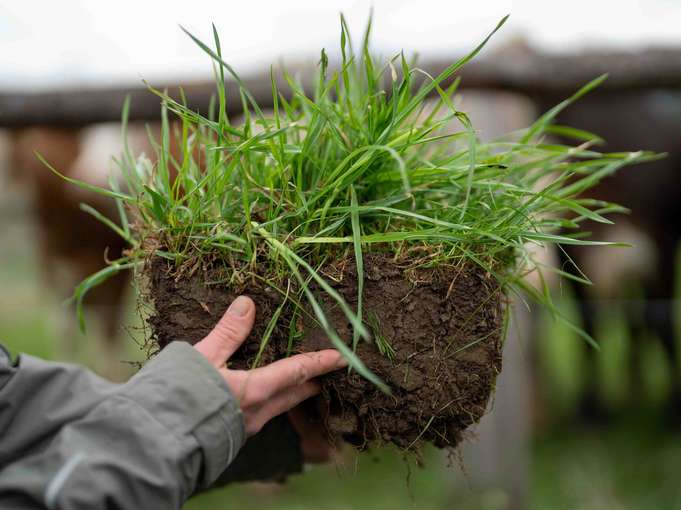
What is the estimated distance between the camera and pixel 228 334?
1.69 ft

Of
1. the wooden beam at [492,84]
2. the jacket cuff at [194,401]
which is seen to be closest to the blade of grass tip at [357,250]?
the jacket cuff at [194,401]

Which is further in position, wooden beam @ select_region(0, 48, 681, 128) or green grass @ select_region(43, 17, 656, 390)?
wooden beam @ select_region(0, 48, 681, 128)

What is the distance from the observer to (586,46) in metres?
1.91

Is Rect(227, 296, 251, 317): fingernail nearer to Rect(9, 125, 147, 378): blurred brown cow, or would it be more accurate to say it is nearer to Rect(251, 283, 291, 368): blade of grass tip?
Rect(251, 283, 291, 368): blade of grass tip

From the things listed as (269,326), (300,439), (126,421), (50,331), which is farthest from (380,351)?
(50,331)

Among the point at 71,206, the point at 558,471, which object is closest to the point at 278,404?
the point at 558,471

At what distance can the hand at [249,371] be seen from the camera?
20.0 inches

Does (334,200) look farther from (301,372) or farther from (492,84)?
(492,84)

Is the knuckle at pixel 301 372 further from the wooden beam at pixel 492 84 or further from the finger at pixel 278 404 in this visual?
the wooden beam at pixel 492 84

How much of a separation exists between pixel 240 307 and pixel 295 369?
0.23 ft

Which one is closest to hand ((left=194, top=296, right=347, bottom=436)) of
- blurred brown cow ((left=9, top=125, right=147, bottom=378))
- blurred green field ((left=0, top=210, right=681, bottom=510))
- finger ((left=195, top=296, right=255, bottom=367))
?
finger ((left=195, top=296, right=255, bottom=367))

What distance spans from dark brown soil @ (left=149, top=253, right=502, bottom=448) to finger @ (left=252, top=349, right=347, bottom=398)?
14mm

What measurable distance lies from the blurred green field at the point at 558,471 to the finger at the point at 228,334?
0.99 m

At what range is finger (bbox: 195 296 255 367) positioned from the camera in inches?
20.1
